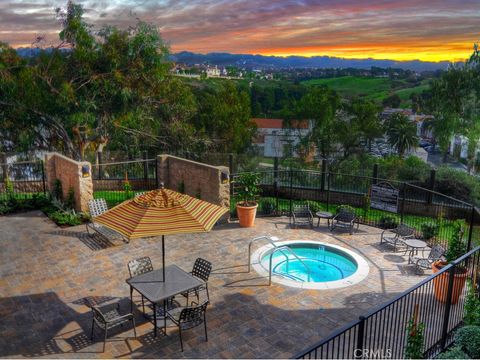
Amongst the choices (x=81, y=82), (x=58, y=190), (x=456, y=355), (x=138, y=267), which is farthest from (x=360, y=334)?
(x=81, y=82)

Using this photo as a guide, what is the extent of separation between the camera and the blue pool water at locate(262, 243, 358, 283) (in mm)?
11047

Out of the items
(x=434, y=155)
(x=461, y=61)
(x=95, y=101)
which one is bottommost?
(x=434, y=155)

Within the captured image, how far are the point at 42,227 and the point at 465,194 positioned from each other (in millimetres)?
20054

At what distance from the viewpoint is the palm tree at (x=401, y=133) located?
4975 cm

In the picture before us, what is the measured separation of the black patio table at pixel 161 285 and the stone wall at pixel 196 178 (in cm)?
542

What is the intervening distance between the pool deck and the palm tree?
1586 inches

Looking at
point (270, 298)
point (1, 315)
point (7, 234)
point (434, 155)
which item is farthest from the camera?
point (434, 155)

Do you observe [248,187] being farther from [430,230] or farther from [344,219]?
[430,230]

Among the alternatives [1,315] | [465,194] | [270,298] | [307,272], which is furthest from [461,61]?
[1,315]

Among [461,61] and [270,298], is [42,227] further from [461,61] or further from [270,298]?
[461,61]

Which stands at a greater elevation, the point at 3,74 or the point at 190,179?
the point at 3,74

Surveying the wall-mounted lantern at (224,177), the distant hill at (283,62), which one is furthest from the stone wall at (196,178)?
the distant hill at (283,62)

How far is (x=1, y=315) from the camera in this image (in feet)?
26.5

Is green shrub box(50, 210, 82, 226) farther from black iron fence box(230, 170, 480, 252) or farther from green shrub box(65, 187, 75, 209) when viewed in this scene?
black iron fence box(230, 170, 480, 252)
